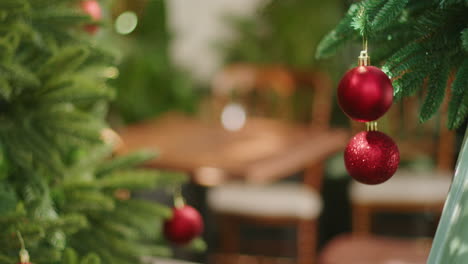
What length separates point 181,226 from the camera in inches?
51.8

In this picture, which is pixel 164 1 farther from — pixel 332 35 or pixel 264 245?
pixel 332 35

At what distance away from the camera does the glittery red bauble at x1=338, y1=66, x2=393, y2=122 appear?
0.75 m

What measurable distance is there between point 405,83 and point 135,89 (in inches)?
112

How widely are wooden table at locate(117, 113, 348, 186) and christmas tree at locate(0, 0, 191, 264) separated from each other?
0.96m

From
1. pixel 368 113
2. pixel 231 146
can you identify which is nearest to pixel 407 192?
pixel 231 146

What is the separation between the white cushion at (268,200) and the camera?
271 cm

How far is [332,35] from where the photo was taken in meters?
0.91

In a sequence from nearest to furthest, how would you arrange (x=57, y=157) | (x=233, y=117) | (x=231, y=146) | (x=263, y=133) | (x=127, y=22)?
(x=57, y=157)
(x=231, y=146)
(x=263, y=133)
(x=233, y=117)
(x=127, y=22)

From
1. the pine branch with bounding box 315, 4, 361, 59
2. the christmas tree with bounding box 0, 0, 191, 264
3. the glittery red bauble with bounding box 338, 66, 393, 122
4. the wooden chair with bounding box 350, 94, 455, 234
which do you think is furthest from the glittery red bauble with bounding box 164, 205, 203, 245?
the wooden chair with bounding box 350, 94, 455, 234

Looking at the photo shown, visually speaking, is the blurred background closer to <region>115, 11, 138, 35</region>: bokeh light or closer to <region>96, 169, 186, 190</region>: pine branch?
<region>115, 11, 138, 35</region>: bokeh light

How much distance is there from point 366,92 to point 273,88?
8.71 feet

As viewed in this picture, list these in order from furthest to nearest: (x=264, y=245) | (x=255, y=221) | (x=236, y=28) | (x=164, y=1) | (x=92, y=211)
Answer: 1. (x=236, y=28)
2. (x=164, y=1)
3. (x=264, y=245)
4. (x=255, y=221)
5. (x=92, y=211)

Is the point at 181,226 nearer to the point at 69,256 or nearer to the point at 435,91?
the point at 69,256

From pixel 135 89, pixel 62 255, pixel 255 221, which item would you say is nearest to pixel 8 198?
pixel 62 255
